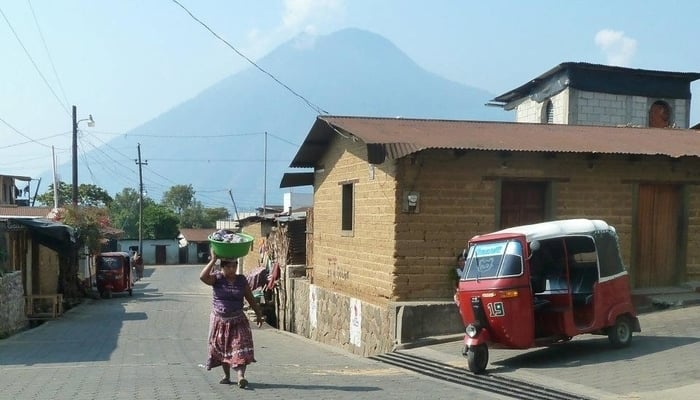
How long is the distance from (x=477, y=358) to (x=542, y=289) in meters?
1.75

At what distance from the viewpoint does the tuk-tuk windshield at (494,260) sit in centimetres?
1048

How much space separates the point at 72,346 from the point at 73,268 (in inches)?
705

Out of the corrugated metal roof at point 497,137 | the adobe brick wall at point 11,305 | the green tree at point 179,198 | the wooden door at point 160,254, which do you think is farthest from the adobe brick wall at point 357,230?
the green tree at point 179,198

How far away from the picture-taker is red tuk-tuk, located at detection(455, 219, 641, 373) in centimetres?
1038

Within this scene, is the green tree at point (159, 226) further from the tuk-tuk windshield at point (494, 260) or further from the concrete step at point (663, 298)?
the tuk-tuk windshield at point (494, 260)

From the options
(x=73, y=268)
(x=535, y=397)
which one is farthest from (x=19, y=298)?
(x=535, y=397)

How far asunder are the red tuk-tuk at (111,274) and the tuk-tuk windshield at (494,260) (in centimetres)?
2872

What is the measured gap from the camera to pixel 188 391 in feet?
28.1

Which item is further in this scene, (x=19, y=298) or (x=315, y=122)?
(x=19, y=298)

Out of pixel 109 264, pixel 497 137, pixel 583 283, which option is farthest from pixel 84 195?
pixel 583 283

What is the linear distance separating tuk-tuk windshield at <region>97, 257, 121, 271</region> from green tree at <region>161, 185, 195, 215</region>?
8100cm

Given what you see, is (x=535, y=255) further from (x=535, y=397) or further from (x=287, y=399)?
(x=287, y=399)

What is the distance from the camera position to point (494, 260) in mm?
10727

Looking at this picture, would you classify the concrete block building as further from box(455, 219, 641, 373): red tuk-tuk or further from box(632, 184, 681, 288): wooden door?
box(455, 219, 641, 373): red tuk-tuk
